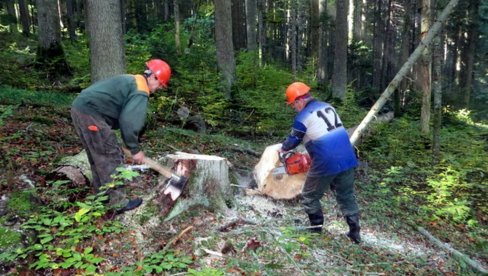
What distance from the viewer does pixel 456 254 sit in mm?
5492

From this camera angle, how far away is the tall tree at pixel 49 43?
12766 millimetres

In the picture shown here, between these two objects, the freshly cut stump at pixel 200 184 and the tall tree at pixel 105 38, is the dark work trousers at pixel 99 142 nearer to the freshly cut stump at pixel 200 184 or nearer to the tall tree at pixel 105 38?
the freshly cut stump at pixel 200 184

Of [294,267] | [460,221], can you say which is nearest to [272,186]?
[294,267]

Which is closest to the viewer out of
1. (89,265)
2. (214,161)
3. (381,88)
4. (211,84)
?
(89,265)

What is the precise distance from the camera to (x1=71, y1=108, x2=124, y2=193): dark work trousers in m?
4.52

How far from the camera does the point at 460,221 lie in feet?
23.5

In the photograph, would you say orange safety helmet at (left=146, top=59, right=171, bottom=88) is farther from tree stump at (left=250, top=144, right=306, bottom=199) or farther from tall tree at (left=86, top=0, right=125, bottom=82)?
tall tree at (left=86, top=0, right=125, bottom=82)

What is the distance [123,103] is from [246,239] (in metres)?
2.21

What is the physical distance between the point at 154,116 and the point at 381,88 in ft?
97.2

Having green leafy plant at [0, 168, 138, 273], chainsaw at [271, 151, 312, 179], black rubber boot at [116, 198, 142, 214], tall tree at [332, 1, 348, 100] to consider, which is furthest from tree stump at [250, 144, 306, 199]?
tall tree at [332, 1, 348, 100]

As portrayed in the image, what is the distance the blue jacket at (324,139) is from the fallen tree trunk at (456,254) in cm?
200

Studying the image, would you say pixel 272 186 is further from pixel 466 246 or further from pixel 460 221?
pixel 460 221

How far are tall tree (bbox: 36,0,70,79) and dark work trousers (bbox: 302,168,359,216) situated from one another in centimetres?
1063

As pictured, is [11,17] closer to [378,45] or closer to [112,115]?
[112,115]
